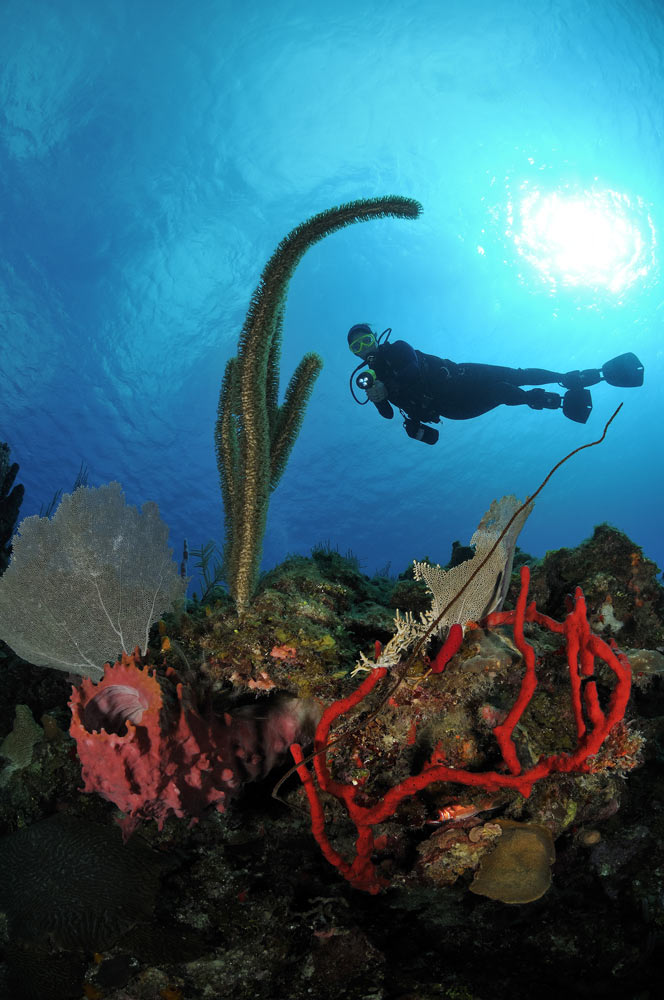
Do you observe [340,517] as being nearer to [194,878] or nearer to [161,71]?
[161,71]

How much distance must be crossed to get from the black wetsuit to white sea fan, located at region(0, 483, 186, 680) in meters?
6.13

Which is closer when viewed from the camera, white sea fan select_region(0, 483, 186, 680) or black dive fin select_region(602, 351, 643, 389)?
white sea fan select_region(0, 483, 186, 680)

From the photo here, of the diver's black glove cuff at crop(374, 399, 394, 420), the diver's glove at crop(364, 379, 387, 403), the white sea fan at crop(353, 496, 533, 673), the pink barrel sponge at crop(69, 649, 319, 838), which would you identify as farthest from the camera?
the diver's black glove cuff at crop(374, 399, 394, 420)

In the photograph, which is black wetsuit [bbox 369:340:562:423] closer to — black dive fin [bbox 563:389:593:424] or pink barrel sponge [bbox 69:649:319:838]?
black dive fin [bbox 563:389:593:424]

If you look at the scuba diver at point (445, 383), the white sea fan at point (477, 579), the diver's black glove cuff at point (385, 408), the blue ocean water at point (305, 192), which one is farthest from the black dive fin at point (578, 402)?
the blue ocean water at point (305, 192)

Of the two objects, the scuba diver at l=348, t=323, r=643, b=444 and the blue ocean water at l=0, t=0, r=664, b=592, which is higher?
the blue ocean water at l=0, t=0, r=664, b=592

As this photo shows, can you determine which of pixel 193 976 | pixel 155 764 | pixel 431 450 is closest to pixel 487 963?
pixel 193 976

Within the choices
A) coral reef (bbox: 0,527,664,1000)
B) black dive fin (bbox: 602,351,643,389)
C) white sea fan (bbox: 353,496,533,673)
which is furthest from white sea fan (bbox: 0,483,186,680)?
black dive fin (bbox: 602,351,643,389)

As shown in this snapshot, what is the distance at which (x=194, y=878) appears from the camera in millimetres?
2994

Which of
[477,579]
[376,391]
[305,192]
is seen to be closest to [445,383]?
[376,391]

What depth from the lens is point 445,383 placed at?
9609 mm

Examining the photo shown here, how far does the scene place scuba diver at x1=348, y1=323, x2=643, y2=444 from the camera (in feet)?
29.6

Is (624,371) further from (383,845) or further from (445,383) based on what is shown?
(383,845)

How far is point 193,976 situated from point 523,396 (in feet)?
34.5
